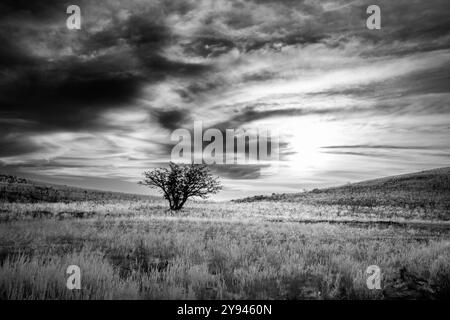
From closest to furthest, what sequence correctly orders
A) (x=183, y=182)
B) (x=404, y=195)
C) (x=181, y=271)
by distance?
(x=181, y=271) < (x=183, y=182) < (x=404, y=195)

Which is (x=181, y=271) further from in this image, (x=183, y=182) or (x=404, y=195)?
(x=404, y=195)

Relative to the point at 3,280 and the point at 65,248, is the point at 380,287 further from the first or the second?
the point at 65,248

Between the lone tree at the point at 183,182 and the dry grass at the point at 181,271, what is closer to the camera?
the dry grass at the point at 181,271

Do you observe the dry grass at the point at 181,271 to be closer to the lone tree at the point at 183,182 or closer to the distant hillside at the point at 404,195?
the lone tree at the point at 183,182

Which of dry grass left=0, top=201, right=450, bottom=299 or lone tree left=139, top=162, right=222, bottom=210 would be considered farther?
lone tree left=139, top=162, right=222, bottom=210

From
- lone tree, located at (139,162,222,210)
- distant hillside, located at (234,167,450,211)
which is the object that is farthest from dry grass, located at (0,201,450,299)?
distant hillside, located at (234,167,450,211)

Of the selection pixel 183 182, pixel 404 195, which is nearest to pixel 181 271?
pixel 183 182

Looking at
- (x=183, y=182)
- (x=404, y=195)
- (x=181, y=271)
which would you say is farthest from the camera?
Result: (x=404, y=195)

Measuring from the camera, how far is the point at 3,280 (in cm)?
574

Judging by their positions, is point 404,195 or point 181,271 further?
point 404,195

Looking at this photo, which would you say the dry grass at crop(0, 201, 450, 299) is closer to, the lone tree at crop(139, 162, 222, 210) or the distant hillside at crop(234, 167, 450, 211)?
the lone tree at crop(139, 162, 222, 210)

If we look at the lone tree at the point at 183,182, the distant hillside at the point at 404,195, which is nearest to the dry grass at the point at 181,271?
the lone tree at the point at 183,182
